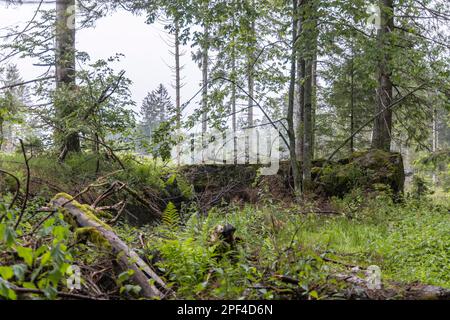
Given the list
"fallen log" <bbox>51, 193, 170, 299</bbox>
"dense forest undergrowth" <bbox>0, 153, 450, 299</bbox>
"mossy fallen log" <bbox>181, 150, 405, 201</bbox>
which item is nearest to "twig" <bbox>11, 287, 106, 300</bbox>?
"dense forest undergrowth" <bbox>0, 153, 450, 299</bbox>

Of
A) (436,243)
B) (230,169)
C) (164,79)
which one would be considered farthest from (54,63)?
(164,79)

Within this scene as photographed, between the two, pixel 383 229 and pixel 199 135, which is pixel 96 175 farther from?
pixel 383 229

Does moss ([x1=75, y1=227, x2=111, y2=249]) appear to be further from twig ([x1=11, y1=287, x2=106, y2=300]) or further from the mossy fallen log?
the mossy fallen log

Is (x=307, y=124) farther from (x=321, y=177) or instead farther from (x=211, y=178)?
(x=211, y=178)

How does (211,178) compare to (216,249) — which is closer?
(216,249)

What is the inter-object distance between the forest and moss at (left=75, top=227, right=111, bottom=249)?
0.02 metres

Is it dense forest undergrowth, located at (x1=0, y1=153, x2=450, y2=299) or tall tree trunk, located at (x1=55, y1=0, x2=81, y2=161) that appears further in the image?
tall tree trunk, located at (x1=55, y1=0, x2=81, y2=161)

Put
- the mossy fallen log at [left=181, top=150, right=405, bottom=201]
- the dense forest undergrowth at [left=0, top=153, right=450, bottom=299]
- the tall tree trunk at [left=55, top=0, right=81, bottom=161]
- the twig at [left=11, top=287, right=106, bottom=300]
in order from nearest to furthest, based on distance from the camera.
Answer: the twig at [left=11, top=287, right=106, bottom=300], the dense forest undergrowth at [left=0, top=153, right=450, bottom=299], the tall tree trunk at [left=55, top=0, right=81, bottom=161], the mossy fallen log at [left=181, top=150, right=405, bottom=201]

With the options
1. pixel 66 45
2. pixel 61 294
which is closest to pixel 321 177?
pixel 66 45

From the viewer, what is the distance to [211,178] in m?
11.2

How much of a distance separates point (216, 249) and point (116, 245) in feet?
3.61

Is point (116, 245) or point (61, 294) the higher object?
point (116, 245)

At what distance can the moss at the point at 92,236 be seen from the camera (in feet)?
11.5

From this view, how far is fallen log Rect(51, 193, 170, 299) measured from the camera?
9.98ft
